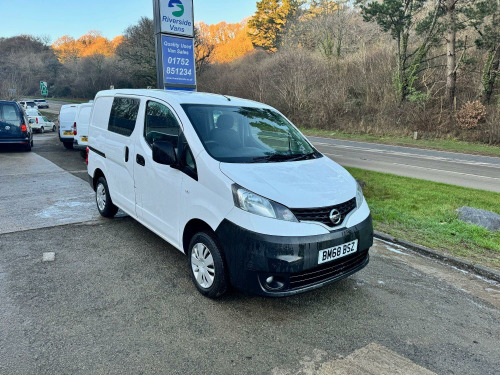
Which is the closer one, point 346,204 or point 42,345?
point 42,345

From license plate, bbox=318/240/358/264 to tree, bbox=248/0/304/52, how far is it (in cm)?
5815

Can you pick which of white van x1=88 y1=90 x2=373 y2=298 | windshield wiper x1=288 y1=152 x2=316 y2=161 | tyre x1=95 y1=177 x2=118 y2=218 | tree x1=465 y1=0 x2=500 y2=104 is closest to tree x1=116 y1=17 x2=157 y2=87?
tree x1=465 y1=0 x2=500 y2=104

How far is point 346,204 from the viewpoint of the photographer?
10.6ft

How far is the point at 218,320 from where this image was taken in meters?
3.08

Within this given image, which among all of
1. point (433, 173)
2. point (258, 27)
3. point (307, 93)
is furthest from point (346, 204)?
point (258, 27)

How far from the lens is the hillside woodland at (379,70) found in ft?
74.1

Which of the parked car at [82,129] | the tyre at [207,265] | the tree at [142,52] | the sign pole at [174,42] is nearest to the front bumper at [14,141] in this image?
the parked car at [82,129]

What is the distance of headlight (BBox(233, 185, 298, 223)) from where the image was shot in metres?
2.91

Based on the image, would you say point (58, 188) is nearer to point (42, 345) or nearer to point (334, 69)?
point (42, 345)

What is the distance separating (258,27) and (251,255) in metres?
63.8

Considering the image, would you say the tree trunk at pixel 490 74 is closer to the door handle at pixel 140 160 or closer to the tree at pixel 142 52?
the door handle at pixel 140 160

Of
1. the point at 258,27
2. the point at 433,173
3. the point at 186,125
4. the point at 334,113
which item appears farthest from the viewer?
the point at 258,27

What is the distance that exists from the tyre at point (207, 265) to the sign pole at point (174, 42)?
7.14 meters

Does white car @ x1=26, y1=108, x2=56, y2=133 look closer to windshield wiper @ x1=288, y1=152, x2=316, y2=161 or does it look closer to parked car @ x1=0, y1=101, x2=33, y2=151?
parked car @ x1=0, y1=101, x2=33, y2=151
